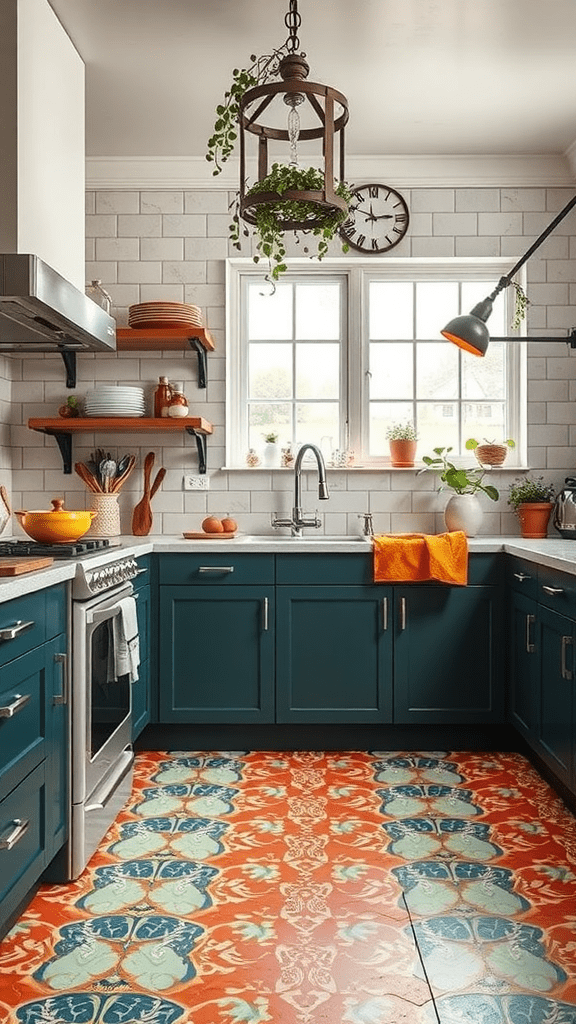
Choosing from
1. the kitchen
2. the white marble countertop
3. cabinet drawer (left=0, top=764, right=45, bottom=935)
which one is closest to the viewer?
cabinet drawer (left=0, top=764, right=45, bottom=935)

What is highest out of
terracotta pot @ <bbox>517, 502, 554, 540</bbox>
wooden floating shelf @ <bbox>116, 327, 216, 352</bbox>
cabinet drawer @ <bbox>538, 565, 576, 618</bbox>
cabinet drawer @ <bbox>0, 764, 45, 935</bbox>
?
wooden floating shelf @ <bbox>116, 327, 216, 352</bbox>

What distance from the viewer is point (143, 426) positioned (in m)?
4.23

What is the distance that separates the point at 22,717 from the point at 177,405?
2.31 m

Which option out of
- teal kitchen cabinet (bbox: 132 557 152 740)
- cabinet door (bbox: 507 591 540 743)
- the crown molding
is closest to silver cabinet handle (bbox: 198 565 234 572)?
teal kitchen cabinet (bbox: 132 557 152 740)

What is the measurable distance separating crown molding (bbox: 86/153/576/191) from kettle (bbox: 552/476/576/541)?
5.03 ft

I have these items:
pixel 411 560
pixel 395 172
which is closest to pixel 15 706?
pixel 411 560

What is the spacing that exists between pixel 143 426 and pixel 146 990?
2.67 meters

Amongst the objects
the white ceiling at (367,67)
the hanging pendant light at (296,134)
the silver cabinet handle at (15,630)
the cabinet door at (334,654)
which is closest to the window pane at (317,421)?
the cabinet door at (334,654)

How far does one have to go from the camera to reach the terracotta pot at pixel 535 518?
171 inches

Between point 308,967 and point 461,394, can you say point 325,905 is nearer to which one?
point 308,967

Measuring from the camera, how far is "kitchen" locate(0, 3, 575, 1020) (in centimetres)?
451

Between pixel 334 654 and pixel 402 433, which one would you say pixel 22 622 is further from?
pixel 402 433

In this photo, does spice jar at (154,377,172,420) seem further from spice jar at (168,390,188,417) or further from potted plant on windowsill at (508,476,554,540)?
potted plant on windowsill at (508,476,554,540)

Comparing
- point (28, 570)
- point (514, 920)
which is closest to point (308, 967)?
point (514, 920)
